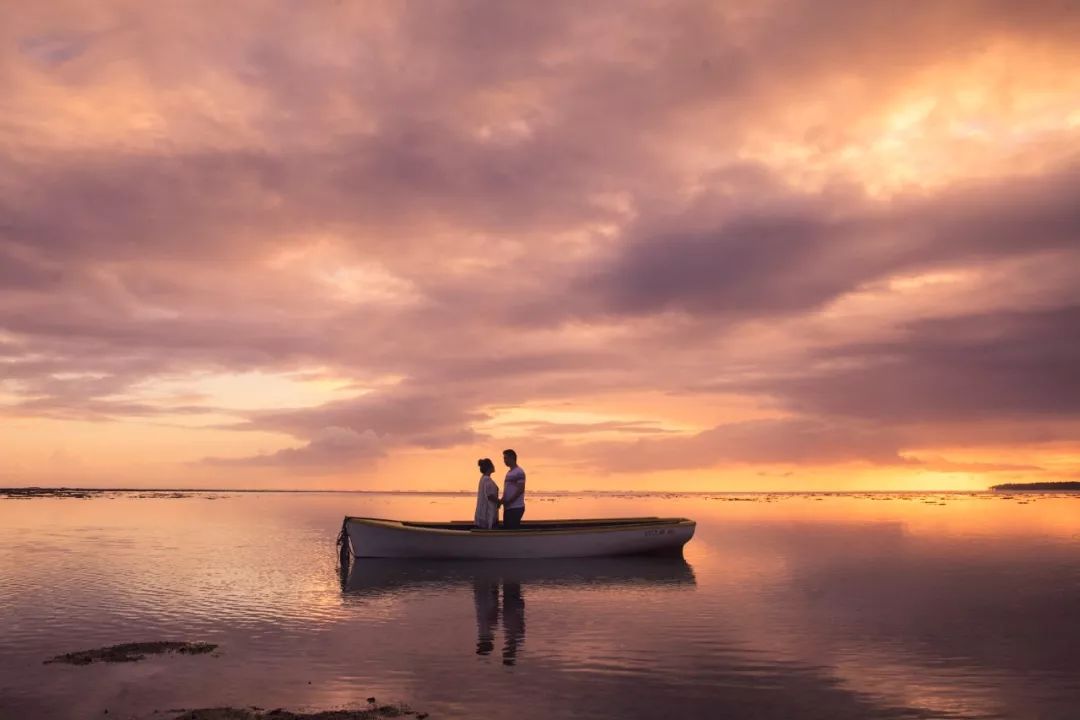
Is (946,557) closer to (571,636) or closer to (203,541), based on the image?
(571,636)

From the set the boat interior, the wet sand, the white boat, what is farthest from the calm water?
the boat interior

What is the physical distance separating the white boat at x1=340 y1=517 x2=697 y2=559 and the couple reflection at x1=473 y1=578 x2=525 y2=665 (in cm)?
383

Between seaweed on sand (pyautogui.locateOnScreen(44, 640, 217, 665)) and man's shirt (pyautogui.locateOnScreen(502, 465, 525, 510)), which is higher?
man's shirt (pyautogui.locateOnScreen(502, 465, 525, 510))

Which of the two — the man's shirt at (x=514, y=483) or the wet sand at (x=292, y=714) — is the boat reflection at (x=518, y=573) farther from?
the wet sand at (x=292, y=714)

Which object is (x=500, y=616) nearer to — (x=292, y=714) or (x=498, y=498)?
(x=292, y=714)

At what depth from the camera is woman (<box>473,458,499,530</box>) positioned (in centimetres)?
3053

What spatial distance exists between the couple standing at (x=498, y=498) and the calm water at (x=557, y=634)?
1.75 metres

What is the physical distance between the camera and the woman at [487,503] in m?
30.5

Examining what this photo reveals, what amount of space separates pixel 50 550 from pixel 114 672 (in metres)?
26.3

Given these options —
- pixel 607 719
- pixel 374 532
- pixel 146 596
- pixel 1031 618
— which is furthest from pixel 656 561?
pixel 607 719

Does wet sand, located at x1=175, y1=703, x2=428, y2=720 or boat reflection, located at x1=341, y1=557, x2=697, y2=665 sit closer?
wet sand, located at x1=175, y1=703, x2=428, y2=720

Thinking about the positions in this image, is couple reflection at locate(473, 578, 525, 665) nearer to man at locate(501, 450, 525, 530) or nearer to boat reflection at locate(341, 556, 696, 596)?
boat reflection at locate(341, 556, 696, 596)

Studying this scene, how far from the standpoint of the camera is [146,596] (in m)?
21.7

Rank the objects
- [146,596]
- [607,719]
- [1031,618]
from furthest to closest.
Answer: [146,596], [1031,618], [607,719]
